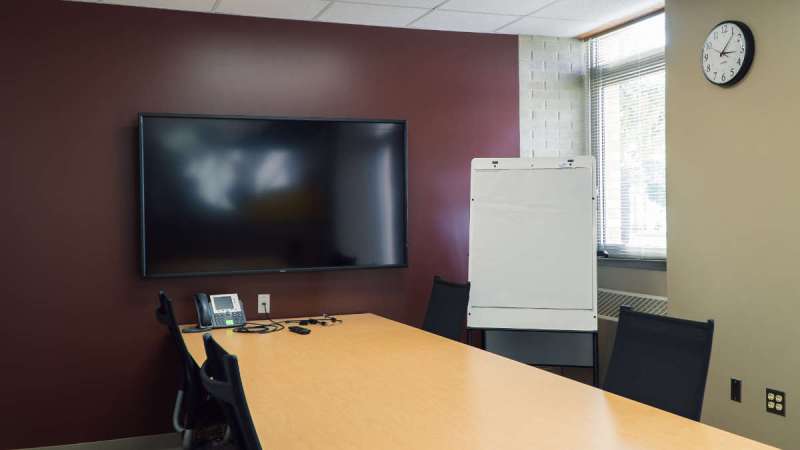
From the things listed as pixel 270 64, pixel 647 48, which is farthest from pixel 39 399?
pixel 647 48

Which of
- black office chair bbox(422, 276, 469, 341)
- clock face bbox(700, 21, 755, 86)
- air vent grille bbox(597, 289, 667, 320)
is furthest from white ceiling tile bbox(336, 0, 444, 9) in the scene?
air vent grille bbox(597, 289, 667, 320)

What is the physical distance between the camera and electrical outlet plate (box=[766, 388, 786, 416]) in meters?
3.75

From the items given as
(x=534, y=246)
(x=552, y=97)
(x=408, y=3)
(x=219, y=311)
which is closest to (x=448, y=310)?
(x=534, y=246)

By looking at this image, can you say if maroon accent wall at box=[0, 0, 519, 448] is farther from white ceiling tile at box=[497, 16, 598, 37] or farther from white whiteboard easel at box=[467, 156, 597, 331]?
white ceiling tile at box=[497, 16, 598, 37]

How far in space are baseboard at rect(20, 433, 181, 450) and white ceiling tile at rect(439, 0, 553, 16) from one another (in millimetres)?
3329

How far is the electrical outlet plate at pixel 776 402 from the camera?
375cm

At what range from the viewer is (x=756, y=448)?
2.04 meters

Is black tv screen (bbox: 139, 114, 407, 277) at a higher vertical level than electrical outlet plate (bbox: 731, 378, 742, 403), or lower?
higher

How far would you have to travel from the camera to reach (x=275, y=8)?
464 centimetres

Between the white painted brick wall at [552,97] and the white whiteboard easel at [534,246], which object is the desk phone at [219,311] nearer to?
the white whiteboard easel at [534,246]

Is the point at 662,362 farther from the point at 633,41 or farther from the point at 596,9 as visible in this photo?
the point at 633,41

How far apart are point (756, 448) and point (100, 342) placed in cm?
382

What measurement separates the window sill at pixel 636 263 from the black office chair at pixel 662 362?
1.98 meters

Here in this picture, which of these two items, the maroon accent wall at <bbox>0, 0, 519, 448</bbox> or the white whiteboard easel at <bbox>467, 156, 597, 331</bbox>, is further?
the white whiteboard easel at <bbox>467, 156, 597, 331</bbox>
